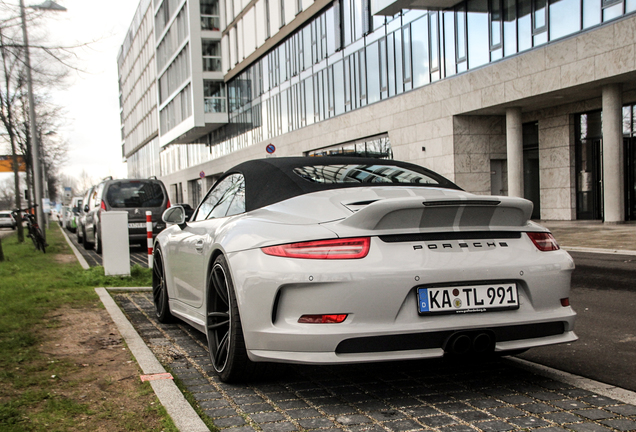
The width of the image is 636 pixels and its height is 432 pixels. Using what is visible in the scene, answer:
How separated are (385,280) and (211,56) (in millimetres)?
46813

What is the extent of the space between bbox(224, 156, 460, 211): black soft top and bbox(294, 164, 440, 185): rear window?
0.05 m

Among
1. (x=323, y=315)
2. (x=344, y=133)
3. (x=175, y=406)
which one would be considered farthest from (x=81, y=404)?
(x=344, y=133)

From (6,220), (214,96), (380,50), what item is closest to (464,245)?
(380,50)

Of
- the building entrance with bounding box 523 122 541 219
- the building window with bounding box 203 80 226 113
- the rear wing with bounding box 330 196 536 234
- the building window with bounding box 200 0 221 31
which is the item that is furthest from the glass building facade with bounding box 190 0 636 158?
the rear wing with bounding box 330 196 536 234

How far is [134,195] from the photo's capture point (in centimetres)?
1592

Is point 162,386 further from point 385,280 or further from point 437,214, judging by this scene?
point 437,214

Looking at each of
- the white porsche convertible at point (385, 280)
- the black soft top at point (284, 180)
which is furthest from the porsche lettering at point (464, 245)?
the black soft top at point (284, 180)

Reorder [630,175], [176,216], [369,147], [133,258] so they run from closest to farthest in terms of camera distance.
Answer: [176,216] → [133,258] → [630,175] → [369,147]

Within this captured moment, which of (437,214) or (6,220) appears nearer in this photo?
(437,214)

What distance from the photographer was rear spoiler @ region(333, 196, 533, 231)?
3164mm

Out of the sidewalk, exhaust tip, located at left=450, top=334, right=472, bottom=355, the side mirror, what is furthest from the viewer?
the sidewalk

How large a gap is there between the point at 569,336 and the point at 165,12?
60277 mm

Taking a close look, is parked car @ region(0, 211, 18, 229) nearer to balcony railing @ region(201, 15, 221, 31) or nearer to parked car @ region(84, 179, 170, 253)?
balcony railing @ region(201, 15, 221, 31)

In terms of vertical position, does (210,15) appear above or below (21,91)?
above
